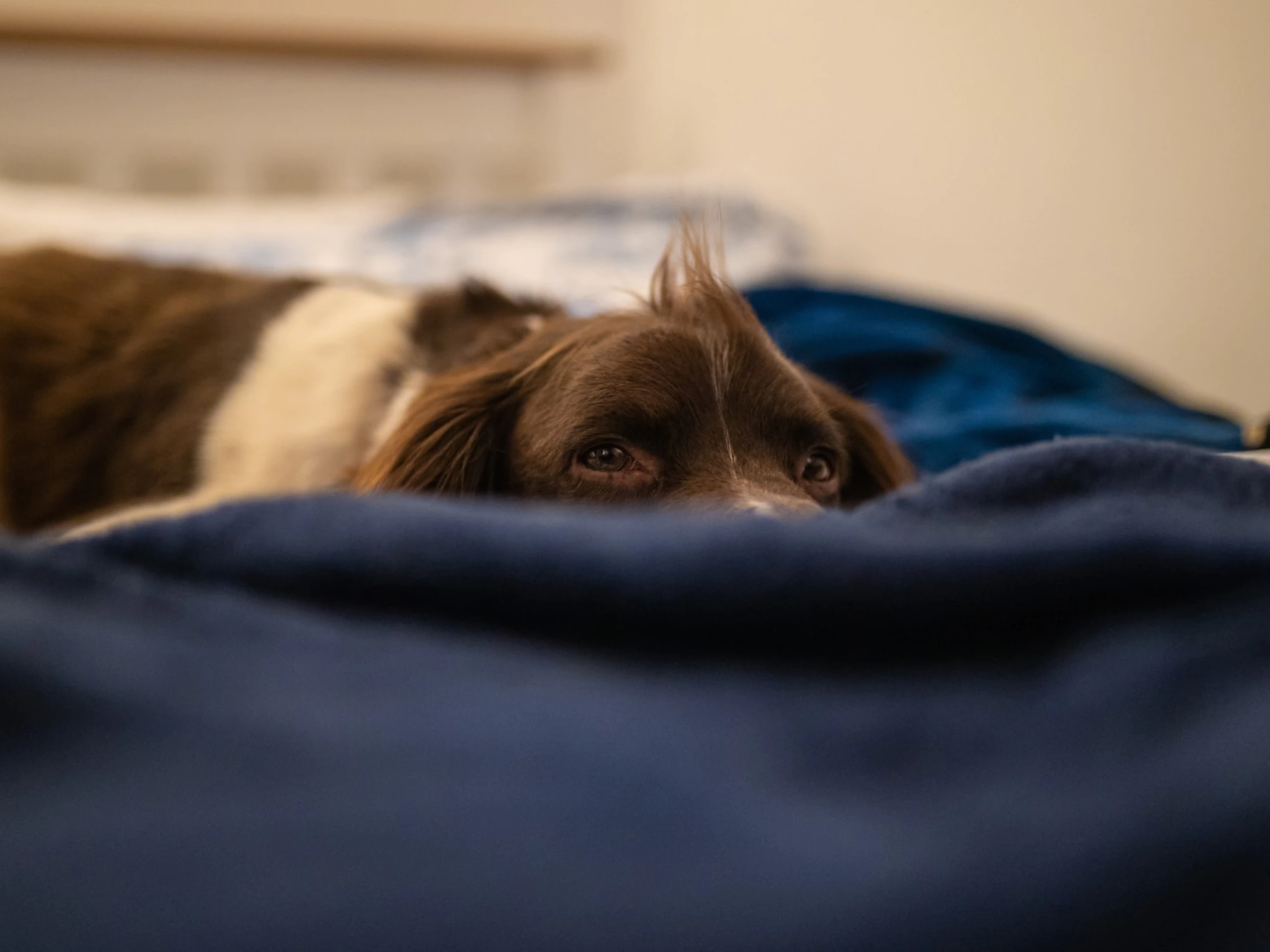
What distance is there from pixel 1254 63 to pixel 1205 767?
1.82 meters

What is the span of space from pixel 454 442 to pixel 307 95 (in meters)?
3.36

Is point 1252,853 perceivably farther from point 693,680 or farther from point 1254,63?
point 1254,63

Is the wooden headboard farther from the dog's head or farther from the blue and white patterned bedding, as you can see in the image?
the dog's head

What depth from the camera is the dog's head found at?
109 centimetres

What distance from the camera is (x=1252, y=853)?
1.38 ft

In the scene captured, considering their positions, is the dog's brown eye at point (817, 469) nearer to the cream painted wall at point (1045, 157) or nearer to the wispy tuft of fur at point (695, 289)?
the wispy tuft of fur at point (695, 289)

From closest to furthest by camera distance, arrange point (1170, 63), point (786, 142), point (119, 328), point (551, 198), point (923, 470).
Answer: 1. point (923, 470)
2. point (119, 328)
3. point (1170, 63)
4. point (551, 198)
5. point (786, 142)

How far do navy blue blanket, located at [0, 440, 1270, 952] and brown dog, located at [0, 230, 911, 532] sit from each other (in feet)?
1.47

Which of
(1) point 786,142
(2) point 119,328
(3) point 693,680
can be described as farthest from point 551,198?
(3) point 693,680

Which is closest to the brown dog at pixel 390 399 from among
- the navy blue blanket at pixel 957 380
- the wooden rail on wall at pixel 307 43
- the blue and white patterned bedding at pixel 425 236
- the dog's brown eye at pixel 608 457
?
the dog's brown eye at pixel 608 457

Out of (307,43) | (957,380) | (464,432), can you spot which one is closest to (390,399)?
(464,432)

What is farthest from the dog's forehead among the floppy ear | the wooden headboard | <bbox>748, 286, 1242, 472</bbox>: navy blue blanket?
the wooden headboard

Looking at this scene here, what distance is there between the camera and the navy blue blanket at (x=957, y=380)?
4.81 ft

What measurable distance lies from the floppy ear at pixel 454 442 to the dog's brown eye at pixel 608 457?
16 centimetres
